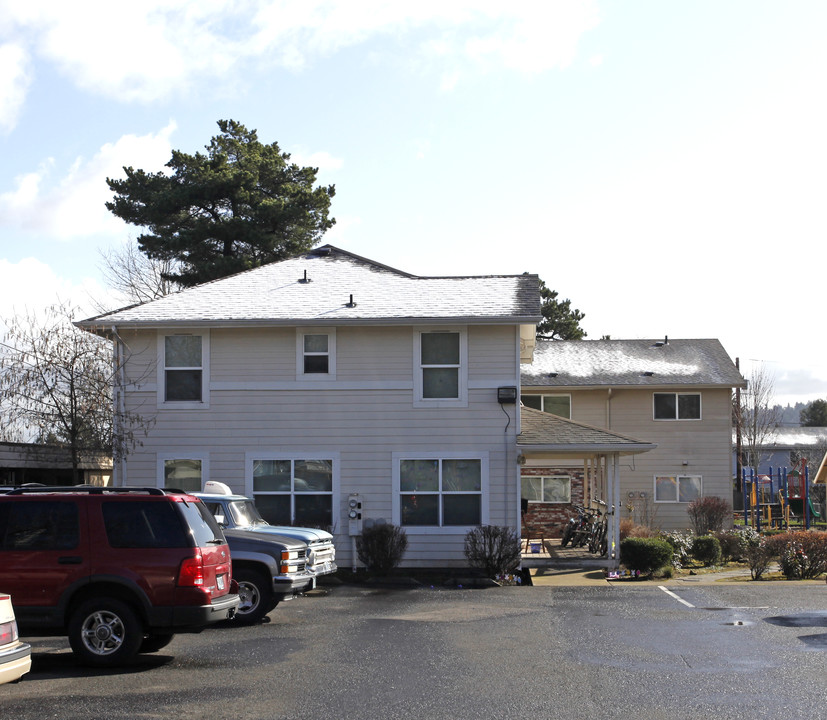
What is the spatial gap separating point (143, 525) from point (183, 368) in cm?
1155

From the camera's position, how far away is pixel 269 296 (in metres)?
23.0

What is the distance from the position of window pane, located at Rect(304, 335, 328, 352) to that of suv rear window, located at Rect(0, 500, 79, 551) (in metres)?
11.3

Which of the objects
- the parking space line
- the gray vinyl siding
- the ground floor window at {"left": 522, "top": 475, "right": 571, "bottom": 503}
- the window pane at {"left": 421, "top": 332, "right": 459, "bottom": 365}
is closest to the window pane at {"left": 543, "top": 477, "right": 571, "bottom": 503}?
the ground floor window at {"left": 522, "top": 475, "right": 571, "bottom": 503}

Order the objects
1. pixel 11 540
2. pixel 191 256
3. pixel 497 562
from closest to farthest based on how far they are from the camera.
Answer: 1. pixel 11 540
2. pixel 497 562
3. pixel 191 256

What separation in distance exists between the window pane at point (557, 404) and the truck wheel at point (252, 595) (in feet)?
71.4

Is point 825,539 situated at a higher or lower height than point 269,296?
lower

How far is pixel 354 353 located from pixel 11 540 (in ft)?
37.9

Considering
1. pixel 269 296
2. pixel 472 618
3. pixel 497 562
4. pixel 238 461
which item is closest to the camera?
pixel 472 618

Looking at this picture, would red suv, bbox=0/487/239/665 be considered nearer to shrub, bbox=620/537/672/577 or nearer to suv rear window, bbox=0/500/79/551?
suv rear window, bbox=0/500/79/551

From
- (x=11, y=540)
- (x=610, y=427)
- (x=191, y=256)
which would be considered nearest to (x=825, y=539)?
(x=610, y=427)

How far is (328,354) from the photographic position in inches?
854

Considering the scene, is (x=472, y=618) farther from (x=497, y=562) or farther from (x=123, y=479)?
(x=123, y=479)

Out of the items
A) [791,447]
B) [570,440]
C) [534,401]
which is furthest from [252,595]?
[791,447]

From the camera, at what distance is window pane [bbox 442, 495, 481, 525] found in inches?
835
